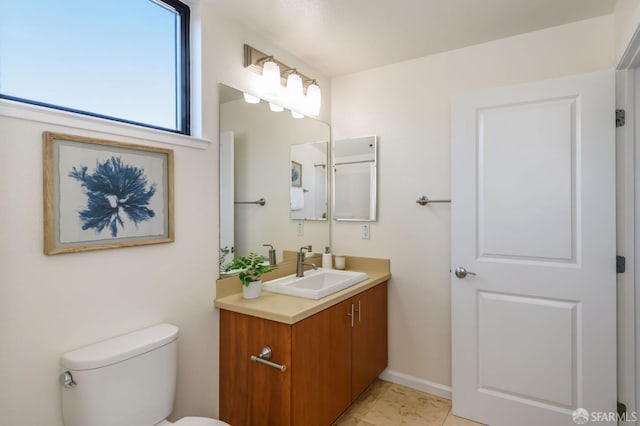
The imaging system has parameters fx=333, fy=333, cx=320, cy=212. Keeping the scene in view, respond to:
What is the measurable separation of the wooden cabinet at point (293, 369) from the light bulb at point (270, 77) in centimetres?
133

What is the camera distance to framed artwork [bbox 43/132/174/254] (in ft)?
3.93

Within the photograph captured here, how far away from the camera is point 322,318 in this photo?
1727 millimetres

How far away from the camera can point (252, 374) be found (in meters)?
1.64

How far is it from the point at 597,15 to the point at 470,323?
6.11 feet

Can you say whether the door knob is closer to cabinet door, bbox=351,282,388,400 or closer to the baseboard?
cabinet door, bbox=351,282,388,400

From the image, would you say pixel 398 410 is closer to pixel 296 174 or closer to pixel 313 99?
pixel 296 174

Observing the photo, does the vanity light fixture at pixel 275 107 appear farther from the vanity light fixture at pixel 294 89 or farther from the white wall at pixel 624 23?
the white wall at pixel 624 23

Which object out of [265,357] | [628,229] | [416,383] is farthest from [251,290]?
[628,229]

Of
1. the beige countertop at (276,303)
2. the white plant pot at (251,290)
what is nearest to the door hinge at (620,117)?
the beige countertop at (276,303)

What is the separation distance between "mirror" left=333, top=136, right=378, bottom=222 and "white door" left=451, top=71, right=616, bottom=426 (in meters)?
0.63

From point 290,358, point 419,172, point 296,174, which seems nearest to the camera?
point 290,358

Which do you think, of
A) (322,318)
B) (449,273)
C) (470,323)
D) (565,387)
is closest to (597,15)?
(449,273)

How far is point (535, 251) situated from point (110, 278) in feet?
6.97

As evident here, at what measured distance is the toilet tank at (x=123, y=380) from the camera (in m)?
1.16
